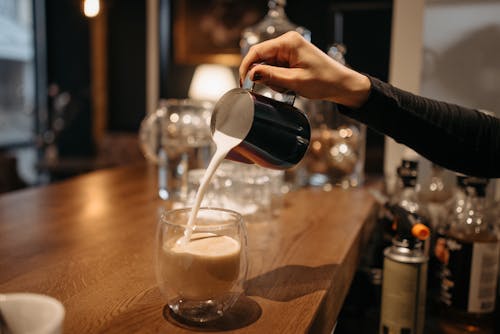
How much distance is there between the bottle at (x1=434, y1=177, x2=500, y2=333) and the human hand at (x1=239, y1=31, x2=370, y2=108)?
46 centimetres

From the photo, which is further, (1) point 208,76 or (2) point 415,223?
(1) point 208,76

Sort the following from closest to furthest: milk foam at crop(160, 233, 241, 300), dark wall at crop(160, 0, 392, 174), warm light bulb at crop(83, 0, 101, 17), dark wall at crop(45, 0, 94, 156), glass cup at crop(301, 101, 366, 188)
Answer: milk foam at crop(160, 233, 241, 300) → warm light bulb at crop(83, 0, 101, 17) → glass cup at crop(301, 101, 366, 188) → dark wall at crop(160, 0, 392, 174) → dark wall at crop(45, 0, 94, 156)

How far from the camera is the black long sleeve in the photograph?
2.98ft

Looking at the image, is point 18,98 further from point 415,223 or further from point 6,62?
point 415,223

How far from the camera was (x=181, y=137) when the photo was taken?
148 centimetres

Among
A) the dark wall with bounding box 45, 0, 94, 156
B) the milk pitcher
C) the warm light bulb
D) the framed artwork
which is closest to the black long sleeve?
the milk pitcher

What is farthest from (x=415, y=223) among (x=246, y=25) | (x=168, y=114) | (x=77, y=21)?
(x=77, y=21)

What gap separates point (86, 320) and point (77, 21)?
14.8 feet

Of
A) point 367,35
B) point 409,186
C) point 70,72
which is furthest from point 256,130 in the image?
point 70,72

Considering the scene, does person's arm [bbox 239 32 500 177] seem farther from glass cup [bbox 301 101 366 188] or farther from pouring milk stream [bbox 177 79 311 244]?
glass cup [bbox 301 101 366 188]

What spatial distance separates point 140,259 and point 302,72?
0.45 metres

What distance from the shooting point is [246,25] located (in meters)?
4.25

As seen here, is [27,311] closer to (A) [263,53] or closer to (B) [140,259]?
(B) [140,259]

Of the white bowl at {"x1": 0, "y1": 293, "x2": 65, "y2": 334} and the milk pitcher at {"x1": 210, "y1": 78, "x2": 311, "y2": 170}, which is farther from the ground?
the milk pitcher at {"x1": 210, "y1": 78, "x2": 311, "y2": 170}
